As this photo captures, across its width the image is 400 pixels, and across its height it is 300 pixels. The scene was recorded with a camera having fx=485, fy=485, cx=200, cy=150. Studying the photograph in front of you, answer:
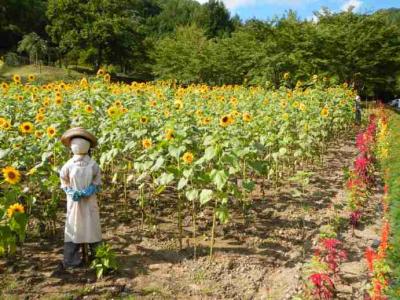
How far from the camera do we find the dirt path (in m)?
3.62

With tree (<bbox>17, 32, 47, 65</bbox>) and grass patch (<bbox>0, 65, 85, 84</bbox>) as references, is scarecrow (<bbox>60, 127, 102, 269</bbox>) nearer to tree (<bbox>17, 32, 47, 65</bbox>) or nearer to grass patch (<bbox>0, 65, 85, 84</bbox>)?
grass patch (<bbox>0, 65, 85, 84</bbox>)

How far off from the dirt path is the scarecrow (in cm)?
24

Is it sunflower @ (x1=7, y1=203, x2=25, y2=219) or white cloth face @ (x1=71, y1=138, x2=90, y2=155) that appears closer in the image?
sunflower @ (x1=7, y1=203, x2=25, y2=219)

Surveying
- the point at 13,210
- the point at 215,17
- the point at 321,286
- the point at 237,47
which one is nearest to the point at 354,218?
the point at 321,286

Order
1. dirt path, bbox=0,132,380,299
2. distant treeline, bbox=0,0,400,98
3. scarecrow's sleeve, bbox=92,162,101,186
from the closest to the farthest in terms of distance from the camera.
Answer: dirt path, bbox=0,132,380,299 → scarecrow's sleeve, bbox=92,162,101,186 → distant treeline, bbox=0,0,400,98

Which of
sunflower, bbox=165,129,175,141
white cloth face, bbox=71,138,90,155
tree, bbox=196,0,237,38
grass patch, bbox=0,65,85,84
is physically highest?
tree, bbox=196,0,237,38

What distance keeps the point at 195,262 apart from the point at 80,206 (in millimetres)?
1060

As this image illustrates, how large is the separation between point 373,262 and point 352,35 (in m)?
20.8

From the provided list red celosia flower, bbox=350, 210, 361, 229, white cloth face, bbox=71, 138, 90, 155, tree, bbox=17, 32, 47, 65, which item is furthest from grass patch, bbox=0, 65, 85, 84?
white cloth face, bbox=71, 138, 90, 155

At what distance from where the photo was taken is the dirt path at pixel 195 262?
3.62 m

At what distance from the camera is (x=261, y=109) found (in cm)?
709

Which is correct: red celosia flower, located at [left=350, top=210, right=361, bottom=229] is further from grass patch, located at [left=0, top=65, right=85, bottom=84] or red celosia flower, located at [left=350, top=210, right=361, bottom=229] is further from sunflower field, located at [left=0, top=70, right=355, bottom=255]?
grass patch, located at [left=0, top=65, right=85, bottom=84]

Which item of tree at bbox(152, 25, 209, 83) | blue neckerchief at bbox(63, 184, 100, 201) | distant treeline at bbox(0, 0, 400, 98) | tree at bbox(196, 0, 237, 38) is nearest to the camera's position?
blue neckerchief at bbox(63, 184, 100, 201)

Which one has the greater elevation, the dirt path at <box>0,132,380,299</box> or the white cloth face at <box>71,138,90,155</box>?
the white cloth face at <box>71,138,90,155</box>
